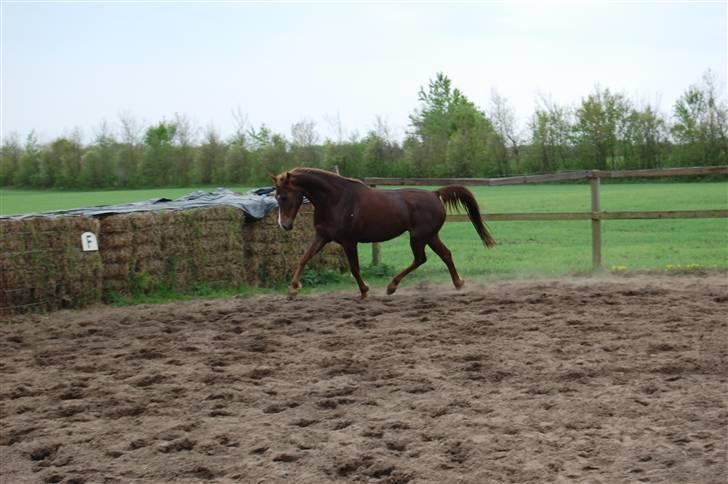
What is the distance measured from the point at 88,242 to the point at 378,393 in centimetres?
549

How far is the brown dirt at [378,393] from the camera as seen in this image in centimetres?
405

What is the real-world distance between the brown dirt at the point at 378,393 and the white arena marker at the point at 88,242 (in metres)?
1.16

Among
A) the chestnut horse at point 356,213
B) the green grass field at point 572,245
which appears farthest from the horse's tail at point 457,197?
the green grass field at point 572,245

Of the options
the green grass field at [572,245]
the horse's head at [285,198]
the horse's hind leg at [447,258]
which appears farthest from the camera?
the green grass field at [572,245]

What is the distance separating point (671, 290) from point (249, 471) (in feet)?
21.3

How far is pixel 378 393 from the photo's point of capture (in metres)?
5.35

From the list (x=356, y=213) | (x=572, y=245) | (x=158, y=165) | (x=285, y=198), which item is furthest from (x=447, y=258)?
(x=158, y=165)

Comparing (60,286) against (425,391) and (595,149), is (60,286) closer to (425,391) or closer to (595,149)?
(425,391)

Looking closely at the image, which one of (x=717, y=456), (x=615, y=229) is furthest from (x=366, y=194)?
(x=615, y=229)

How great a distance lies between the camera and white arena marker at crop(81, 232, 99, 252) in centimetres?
958

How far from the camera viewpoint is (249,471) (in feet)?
13.1

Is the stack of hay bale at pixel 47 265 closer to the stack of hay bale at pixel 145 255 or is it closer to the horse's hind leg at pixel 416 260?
the stack of hay bale at pixel 145 255

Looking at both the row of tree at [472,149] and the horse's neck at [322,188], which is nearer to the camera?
the horse's neck at [322,188]

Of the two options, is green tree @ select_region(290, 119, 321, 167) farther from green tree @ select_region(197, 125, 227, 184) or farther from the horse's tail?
the horse's tail
